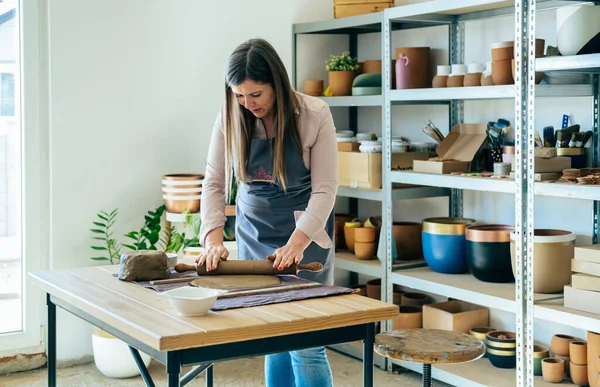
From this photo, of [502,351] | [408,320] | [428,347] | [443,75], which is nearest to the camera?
[428,347]

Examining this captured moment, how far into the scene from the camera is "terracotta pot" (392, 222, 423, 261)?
173 inches

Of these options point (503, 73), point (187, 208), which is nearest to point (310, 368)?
point (503, 73)

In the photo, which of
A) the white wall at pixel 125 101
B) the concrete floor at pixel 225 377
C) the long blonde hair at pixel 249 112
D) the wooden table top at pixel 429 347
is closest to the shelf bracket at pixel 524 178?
the concrete floor at pixel 225 377

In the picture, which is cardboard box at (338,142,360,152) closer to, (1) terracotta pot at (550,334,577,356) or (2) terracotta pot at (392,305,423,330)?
(2) terracotta pot at (392,305,423,330)

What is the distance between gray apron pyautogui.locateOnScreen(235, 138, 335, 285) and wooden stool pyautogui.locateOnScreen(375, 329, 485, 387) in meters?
0.39

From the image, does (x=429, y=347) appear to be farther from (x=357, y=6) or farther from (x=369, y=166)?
(x=357, y=6)

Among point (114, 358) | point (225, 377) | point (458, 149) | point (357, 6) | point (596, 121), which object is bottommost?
point (225, 377)

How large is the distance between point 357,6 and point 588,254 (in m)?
2.11

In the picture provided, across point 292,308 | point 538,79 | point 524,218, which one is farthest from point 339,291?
point 538,79

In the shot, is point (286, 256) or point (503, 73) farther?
point (503, 73)

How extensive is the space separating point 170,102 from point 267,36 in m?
0.72

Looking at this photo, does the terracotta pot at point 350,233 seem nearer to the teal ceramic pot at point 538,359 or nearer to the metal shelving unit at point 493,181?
the metal shelving unit at point 493,181

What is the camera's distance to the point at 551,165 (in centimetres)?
336

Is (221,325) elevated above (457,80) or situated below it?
below
